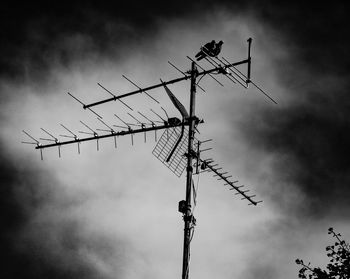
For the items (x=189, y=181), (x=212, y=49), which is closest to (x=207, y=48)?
(x=212, y=49)

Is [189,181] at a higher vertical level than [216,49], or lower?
lower

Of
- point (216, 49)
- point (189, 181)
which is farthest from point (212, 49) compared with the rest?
point (189, 181)

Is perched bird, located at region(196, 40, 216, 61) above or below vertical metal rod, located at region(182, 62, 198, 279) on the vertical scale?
above

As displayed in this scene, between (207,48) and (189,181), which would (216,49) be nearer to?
(207,48)

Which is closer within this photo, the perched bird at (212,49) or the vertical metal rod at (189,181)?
the vertical metal rod at (189,181)

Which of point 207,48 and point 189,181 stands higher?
point 207,48

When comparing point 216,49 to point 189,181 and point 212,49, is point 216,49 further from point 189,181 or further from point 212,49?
point 189,181

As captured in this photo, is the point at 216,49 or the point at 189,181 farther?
the point at 216,49

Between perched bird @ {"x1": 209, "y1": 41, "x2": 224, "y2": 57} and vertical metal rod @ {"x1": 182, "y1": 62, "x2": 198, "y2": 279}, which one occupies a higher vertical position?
perched bird @ {"x1": 209, "y1": 41, "x2": 224, "y2": 57}

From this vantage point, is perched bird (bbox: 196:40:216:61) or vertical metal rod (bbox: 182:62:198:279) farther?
perched bird (bbox: 196:40:216:61)

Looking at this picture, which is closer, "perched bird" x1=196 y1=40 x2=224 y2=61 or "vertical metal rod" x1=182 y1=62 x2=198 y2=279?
"vertical metal rod" x1=182 y1=62 x2=198 y2=279

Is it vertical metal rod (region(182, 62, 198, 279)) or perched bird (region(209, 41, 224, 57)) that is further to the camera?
perched bird (region(209, 41, 224, 57))

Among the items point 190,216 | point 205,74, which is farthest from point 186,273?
point 205,74

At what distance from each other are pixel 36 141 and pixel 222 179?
5.63 m
